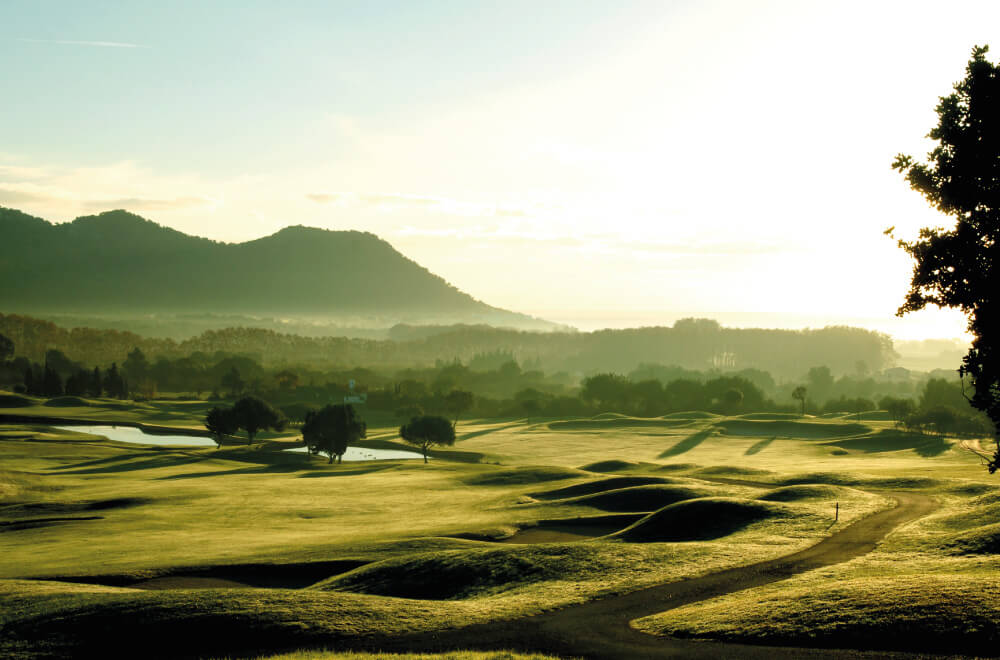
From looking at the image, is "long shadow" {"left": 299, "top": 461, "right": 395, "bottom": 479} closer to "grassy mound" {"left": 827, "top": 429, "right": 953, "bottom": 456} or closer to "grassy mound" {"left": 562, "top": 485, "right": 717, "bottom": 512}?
"grassy mound" {"left": 562, "top": 485, "right": 717, "bottom": 512}

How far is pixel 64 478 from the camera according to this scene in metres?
83.9

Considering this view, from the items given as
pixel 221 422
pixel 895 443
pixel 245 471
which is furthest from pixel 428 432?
pixel 895 443

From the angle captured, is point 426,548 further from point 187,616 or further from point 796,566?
point 796,566

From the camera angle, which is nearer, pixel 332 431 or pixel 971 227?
pixel 971 227

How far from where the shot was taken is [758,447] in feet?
412

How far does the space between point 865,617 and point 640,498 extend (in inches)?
1494

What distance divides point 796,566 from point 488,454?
289ft

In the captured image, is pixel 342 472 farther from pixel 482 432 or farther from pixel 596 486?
pixel 482 432

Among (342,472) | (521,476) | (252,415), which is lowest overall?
(342,472)

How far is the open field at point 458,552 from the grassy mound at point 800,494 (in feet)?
0.95

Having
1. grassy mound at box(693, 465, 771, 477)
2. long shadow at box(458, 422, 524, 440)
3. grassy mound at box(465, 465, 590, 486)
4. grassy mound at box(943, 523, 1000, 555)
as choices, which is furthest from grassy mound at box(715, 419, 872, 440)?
grassy mound at box(943, 523, 1000, 555)

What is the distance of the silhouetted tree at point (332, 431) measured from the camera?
371 feet

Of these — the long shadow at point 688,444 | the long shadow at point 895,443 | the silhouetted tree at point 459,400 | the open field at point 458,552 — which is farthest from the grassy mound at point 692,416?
Answer: the open field at point 458,552

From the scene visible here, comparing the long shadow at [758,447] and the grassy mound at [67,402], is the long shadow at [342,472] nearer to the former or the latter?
the long shadow at [758,447]
